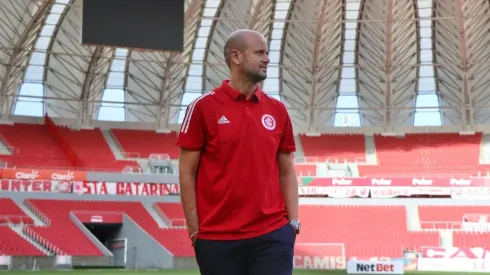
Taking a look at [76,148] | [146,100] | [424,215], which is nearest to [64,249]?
[76,148]

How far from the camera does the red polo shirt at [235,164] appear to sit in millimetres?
5141

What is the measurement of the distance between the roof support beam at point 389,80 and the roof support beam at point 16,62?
18680 mm

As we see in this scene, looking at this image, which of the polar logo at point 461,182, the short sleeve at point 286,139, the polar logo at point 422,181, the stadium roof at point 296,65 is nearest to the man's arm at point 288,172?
the short sleeve at point 286,139

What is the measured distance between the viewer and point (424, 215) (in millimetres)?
51438

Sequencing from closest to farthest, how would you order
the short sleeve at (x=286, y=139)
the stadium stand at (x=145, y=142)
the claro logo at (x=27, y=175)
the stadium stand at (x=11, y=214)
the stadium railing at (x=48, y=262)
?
the short sleeve at (x=286, y=139)
the stadium railing at (x=48, y=262)
the stadium stand at (x=11, y=214)
the claro logo at (x=27, y=175)
the stadium stand at (x=145, y=142)

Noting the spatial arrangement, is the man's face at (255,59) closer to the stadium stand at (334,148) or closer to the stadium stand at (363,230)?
the stadium stand at (363,230)

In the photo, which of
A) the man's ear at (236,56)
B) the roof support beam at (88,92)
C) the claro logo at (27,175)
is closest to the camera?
the man's ear at (236,56)

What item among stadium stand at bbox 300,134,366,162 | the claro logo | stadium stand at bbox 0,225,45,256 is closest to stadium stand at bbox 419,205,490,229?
stadium stand at bbox 300,134,366,162

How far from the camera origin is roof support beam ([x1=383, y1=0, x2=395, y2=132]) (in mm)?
45250

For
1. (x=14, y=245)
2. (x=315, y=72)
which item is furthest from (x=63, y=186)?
(x=315, y=72)

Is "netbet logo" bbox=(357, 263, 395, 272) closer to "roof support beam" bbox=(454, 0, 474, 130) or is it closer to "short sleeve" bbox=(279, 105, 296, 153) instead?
"roof support beam" bbox=(454, 0, 474, 130)

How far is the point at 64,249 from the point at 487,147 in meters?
30.1

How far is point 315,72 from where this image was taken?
2153 inches

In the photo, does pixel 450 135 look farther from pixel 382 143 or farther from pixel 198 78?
pixel 198 78
